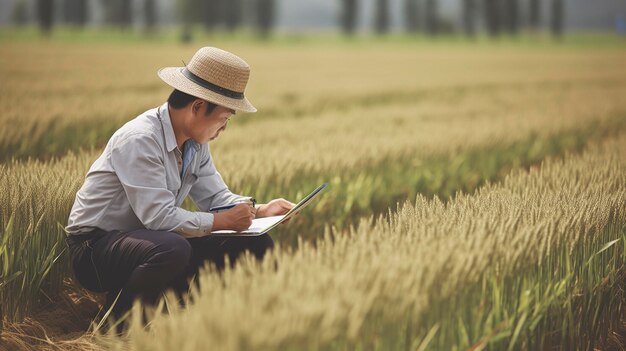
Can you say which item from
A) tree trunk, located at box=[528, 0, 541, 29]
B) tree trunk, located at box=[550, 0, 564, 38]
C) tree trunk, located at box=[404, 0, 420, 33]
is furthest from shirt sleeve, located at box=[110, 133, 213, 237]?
A: tree trunk, located at box=[404, 0, 420, 33]

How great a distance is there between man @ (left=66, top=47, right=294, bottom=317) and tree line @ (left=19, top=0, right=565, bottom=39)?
74.5m

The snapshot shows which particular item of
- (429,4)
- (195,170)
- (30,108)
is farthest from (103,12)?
(195,170)

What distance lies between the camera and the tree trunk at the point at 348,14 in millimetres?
88062

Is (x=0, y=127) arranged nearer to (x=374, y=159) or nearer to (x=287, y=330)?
(x=374, y=159)

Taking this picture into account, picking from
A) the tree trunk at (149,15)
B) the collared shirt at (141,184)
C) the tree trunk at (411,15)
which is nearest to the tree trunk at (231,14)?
the tree trunk at (149,15)

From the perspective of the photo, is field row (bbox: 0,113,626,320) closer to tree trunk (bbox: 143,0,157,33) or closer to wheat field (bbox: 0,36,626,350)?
wheat field (bbox: 0,36,626,350)

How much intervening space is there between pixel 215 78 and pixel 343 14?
288 feet

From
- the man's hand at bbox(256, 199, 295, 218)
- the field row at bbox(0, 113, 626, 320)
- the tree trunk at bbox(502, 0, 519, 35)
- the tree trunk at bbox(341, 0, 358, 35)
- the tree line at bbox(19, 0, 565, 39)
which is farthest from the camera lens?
the tree trunk at bbox(341, 0, 358, 35)

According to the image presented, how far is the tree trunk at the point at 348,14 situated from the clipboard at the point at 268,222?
285 feet

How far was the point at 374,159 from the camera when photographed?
6547 millimetres

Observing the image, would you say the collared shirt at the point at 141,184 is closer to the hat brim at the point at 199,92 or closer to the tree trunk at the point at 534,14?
the hat brim at the point at 199,92

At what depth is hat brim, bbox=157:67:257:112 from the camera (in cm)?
302

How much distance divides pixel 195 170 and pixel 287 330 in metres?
1.86

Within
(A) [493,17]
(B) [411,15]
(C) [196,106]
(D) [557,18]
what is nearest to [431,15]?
(B) [411,15]
